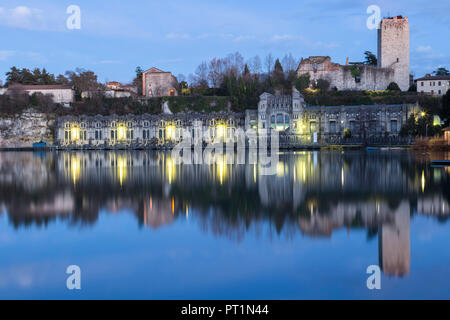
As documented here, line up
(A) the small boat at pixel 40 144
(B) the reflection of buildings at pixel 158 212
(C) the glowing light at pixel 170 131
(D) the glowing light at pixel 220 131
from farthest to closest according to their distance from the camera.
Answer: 1. (A) the small boat at pixel 40 144
2. (C) the glowing light at pixel 170 131
3. (D) the glowing light at pixel 220 131
4. (B) the reflection of buildings at pixel 158 212

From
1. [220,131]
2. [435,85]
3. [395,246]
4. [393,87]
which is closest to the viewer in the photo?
[395,246]

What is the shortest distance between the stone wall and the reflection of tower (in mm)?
78285

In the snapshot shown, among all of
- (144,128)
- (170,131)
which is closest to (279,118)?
(170,131)

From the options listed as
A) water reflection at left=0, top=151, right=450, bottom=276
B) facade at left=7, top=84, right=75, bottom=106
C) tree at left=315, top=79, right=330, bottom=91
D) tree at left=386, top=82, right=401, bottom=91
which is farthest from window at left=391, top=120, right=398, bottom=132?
facade at left=7, top=84, right=75, bottom=106

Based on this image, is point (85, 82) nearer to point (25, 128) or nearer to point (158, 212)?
point (25, 128)

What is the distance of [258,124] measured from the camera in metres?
70.3

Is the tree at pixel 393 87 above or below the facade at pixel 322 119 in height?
above

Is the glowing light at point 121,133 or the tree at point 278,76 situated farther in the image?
the tree at point 278,76

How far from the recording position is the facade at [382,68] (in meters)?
76.1

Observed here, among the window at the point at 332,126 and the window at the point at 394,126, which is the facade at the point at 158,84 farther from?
the window at the point at 394,126

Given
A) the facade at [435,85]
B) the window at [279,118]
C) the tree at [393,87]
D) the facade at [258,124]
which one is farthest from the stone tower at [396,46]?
the window at [279,118]

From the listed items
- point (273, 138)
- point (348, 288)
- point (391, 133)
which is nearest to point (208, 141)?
point (273, 138)

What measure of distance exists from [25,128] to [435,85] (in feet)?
240
